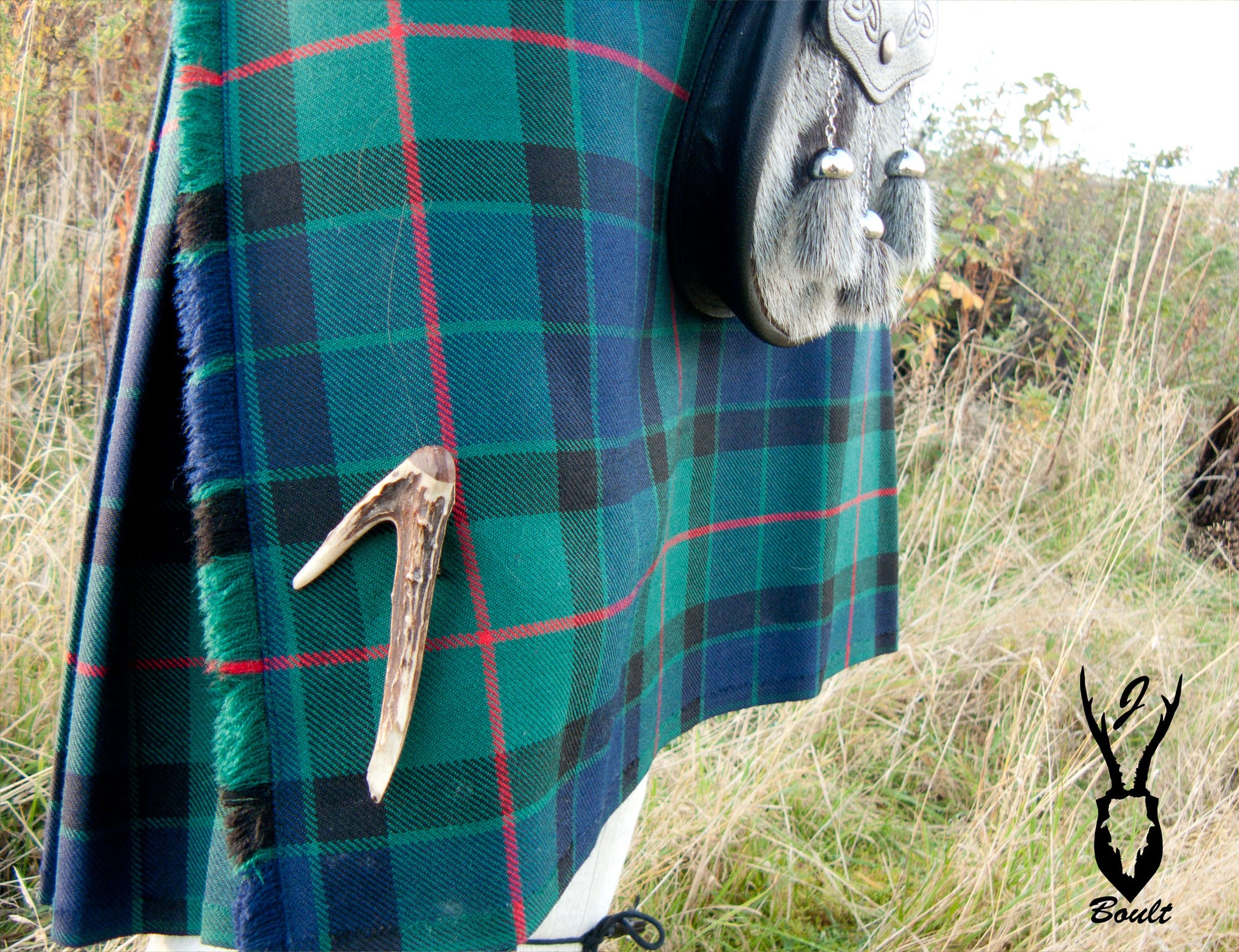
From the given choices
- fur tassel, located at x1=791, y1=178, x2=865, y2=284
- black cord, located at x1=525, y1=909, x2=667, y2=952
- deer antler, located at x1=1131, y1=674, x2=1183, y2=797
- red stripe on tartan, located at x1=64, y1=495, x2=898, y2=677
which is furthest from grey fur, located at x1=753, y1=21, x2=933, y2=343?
deer antler, located at x1=1131, y1=674, x2=1183, y2=797

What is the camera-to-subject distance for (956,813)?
1.45 m

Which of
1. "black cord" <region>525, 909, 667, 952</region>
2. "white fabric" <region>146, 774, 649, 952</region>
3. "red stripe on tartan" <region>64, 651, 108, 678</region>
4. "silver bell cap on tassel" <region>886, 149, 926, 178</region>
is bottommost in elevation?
"black cord" <region>525, 909, 667, 952</region>

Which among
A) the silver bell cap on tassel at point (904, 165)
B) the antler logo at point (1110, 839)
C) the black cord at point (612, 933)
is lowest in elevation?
the antler logo at point (1110, 839)

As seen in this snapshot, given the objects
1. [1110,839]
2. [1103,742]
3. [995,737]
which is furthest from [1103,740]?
[995,737]

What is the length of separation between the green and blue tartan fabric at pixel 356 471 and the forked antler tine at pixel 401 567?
0.02m

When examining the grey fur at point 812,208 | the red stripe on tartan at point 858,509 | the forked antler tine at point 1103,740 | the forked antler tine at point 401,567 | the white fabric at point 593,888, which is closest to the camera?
the forked antler tine at point 401,567

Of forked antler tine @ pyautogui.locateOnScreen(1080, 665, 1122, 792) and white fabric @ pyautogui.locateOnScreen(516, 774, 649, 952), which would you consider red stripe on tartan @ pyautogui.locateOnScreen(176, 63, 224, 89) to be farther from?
forked antler tine @ pyautogui.locateOnScreen(1080, 665, 1122, 792)

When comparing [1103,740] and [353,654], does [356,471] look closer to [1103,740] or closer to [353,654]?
[353,654]

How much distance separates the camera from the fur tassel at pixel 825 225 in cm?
Result: 57

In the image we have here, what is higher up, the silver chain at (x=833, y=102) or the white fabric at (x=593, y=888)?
the silver chain at (x=833, y=102)

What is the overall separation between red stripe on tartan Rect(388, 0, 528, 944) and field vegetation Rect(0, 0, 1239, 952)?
0.78m

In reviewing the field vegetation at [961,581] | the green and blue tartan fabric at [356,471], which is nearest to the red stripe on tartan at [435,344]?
the green and blue tartan fabric at [356,471]

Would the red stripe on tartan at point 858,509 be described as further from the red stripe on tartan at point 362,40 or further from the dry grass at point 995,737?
the red stripe on tartan at point 362,40

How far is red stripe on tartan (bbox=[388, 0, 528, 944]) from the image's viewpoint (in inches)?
16.2
